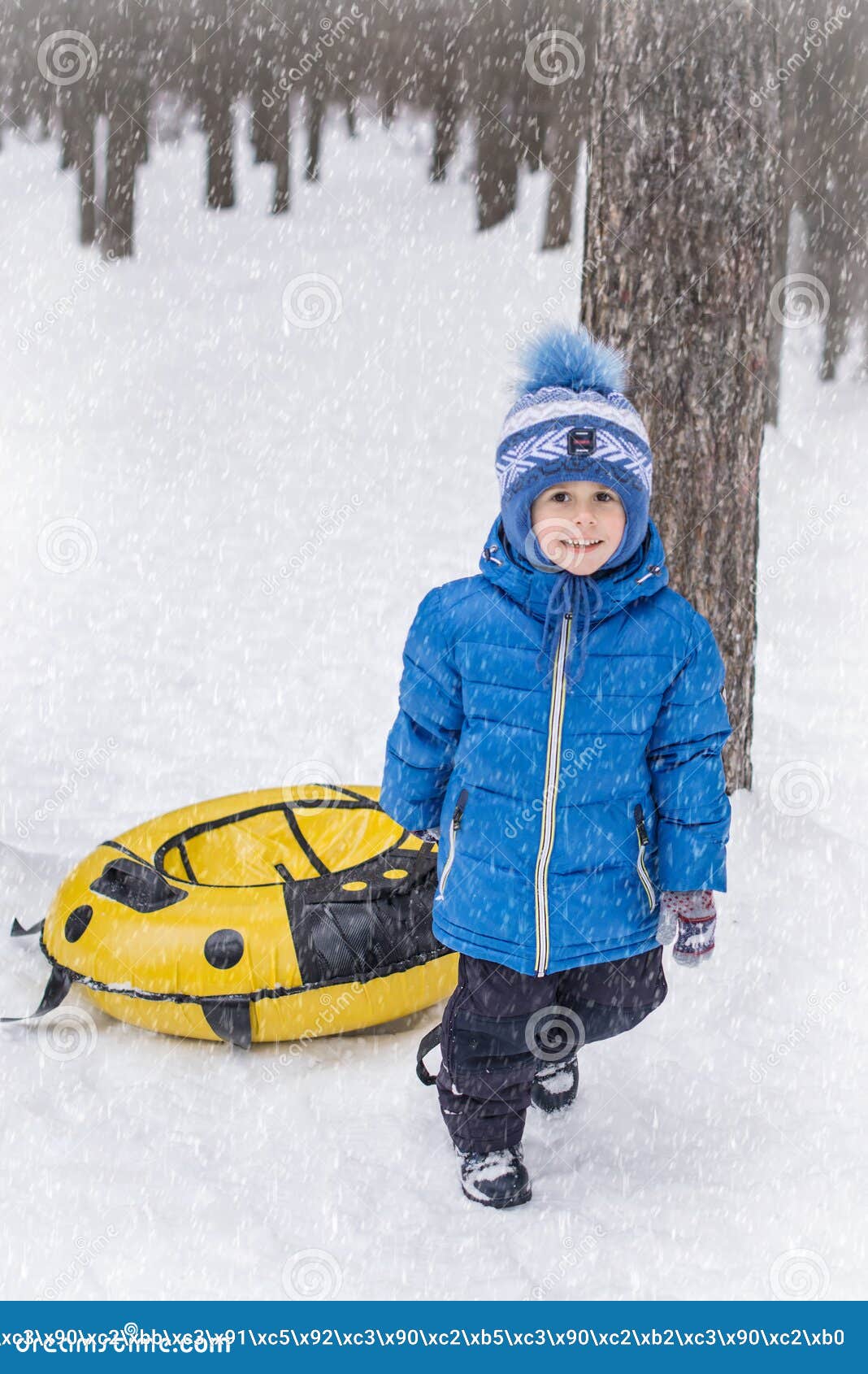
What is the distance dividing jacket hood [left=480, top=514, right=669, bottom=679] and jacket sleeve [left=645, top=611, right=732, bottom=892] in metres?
0.16

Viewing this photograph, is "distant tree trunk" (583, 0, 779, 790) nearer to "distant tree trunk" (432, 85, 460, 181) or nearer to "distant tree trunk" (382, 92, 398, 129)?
"distant tree trunk" (432, 85, 460, 181)

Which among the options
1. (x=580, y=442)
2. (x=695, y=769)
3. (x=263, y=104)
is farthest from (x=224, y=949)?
(x=263, y=104)

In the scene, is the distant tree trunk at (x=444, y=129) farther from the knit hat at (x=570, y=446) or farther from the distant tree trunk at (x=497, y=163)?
the knit hat at (x=570, y=446)

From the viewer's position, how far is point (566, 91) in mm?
14000

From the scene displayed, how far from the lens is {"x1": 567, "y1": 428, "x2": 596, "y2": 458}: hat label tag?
7.17ft

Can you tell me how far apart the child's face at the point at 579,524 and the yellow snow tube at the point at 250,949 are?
1352 millimetres

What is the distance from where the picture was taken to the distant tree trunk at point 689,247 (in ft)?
11.6

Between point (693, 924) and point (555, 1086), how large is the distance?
0.68 metres

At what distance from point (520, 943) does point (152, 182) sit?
18.4 meters

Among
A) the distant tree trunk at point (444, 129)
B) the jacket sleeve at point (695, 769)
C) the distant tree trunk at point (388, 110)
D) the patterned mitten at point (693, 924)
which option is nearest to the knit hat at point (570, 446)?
the jacket sleeve at point (695, 769)

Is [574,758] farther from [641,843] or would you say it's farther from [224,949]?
[224,949]

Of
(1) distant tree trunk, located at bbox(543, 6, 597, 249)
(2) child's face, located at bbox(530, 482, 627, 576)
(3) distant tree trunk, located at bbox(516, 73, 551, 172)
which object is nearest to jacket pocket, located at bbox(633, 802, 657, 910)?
(2) child's face, located at bbox(530, 482, 627, 576)

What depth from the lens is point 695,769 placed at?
234 cm

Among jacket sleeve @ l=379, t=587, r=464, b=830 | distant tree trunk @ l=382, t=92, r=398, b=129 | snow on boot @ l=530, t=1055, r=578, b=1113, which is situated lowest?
snow on boot @ l=530, t=1055, r=578, b=1113
